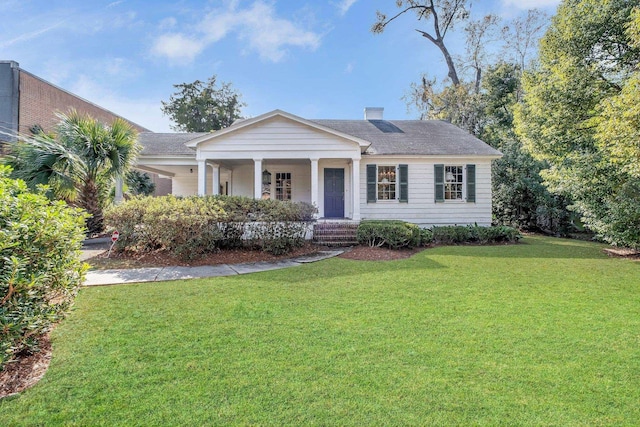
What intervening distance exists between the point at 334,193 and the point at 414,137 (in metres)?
4.91

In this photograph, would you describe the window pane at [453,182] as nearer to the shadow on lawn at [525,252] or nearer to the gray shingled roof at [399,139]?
the gray shingled roof at [399,139]

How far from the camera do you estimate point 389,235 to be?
959cm

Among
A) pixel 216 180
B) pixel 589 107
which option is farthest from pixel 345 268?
pixel 589 107

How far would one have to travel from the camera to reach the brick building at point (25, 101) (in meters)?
14.3

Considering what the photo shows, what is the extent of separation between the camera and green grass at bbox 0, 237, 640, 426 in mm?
2316

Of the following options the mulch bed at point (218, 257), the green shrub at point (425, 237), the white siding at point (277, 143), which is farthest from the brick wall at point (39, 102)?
the green shrub at point (425, 237)

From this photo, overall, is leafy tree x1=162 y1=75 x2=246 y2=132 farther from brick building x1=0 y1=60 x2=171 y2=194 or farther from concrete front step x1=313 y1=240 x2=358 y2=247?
concrete front step x1=313 y1=240 x2=358 y2=247

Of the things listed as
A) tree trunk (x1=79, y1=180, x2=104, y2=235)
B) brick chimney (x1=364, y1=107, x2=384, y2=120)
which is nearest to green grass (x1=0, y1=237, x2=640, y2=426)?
tree trunk (x1=79, y1=180, x2=104, y2=235)

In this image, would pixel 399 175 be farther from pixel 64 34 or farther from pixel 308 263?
pixel 64 34

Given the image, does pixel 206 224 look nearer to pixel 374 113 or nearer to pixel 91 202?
pixel 91 202

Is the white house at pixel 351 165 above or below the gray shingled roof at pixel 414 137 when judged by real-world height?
below

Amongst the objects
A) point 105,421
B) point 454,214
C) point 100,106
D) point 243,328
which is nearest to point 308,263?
point 243,328

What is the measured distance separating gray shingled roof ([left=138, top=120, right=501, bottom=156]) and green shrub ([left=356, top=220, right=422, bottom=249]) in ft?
14.1

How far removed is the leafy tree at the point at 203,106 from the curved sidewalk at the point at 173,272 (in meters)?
30.2
